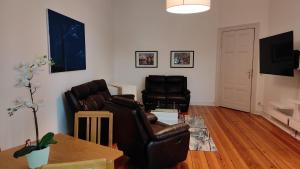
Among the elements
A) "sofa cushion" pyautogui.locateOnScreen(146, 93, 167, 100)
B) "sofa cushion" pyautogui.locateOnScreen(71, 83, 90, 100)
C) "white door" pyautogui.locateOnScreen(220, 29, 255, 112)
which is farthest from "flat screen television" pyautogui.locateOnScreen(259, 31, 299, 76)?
"sofa cushion" pyautogui.locateOnScreen(71, 83, 90, 100)

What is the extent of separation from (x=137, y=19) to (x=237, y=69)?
10.5 feet

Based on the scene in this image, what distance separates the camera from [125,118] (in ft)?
8.43

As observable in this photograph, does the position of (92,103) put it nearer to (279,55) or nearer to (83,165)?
(83,165)

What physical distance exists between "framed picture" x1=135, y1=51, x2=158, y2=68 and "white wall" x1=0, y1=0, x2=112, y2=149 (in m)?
2.28

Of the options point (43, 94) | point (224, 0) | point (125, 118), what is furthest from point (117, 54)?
point (125, 118)

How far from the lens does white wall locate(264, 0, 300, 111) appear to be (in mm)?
4172

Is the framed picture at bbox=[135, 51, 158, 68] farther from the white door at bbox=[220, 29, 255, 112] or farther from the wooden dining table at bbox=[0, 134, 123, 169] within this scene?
the wooden dining table at bbox=[0, 134, 123, 169]

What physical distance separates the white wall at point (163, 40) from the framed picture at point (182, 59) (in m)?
0.12

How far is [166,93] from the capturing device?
19.6 feet

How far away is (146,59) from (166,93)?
1.31 m

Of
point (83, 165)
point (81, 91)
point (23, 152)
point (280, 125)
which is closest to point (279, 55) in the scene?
point (280, 125)

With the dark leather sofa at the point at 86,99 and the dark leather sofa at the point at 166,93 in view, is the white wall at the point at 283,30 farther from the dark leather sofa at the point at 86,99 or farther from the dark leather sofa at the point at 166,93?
the dark leather sofa at the point at 86,99

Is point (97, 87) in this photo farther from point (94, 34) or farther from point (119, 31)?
point (119, 31)

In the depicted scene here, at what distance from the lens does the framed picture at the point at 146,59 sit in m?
6.55
